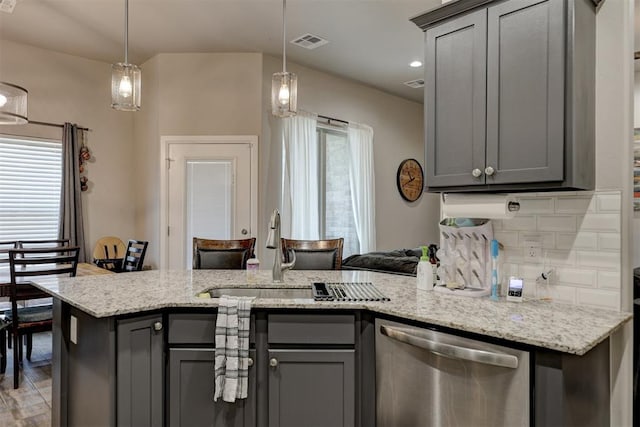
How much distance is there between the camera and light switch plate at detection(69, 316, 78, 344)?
1970 millimetres

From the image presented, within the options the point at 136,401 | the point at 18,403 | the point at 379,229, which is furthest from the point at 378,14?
the point at 18,403

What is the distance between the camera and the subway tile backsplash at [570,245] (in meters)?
1.72

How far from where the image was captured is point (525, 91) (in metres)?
1.72

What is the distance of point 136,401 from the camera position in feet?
5.87

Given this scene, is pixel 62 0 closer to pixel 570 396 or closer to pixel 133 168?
pixel 133 168

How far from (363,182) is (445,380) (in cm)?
431

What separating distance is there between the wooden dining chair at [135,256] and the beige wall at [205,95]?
2.24ft

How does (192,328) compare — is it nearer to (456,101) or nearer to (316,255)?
(316,255)

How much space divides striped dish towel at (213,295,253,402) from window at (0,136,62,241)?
3.80 m

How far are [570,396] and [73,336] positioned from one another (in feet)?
6.64

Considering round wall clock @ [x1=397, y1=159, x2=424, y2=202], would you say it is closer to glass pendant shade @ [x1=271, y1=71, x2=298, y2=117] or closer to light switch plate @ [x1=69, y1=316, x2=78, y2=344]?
glass pendant shade @ [x1=271, y1=71, x2=298, y2=117]

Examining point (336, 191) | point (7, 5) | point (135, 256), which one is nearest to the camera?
point (7, 5)

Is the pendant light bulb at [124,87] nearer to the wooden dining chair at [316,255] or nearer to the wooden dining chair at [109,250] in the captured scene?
the wooden dining chair at [316,255]

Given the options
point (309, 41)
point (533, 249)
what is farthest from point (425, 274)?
point (309, 41)
